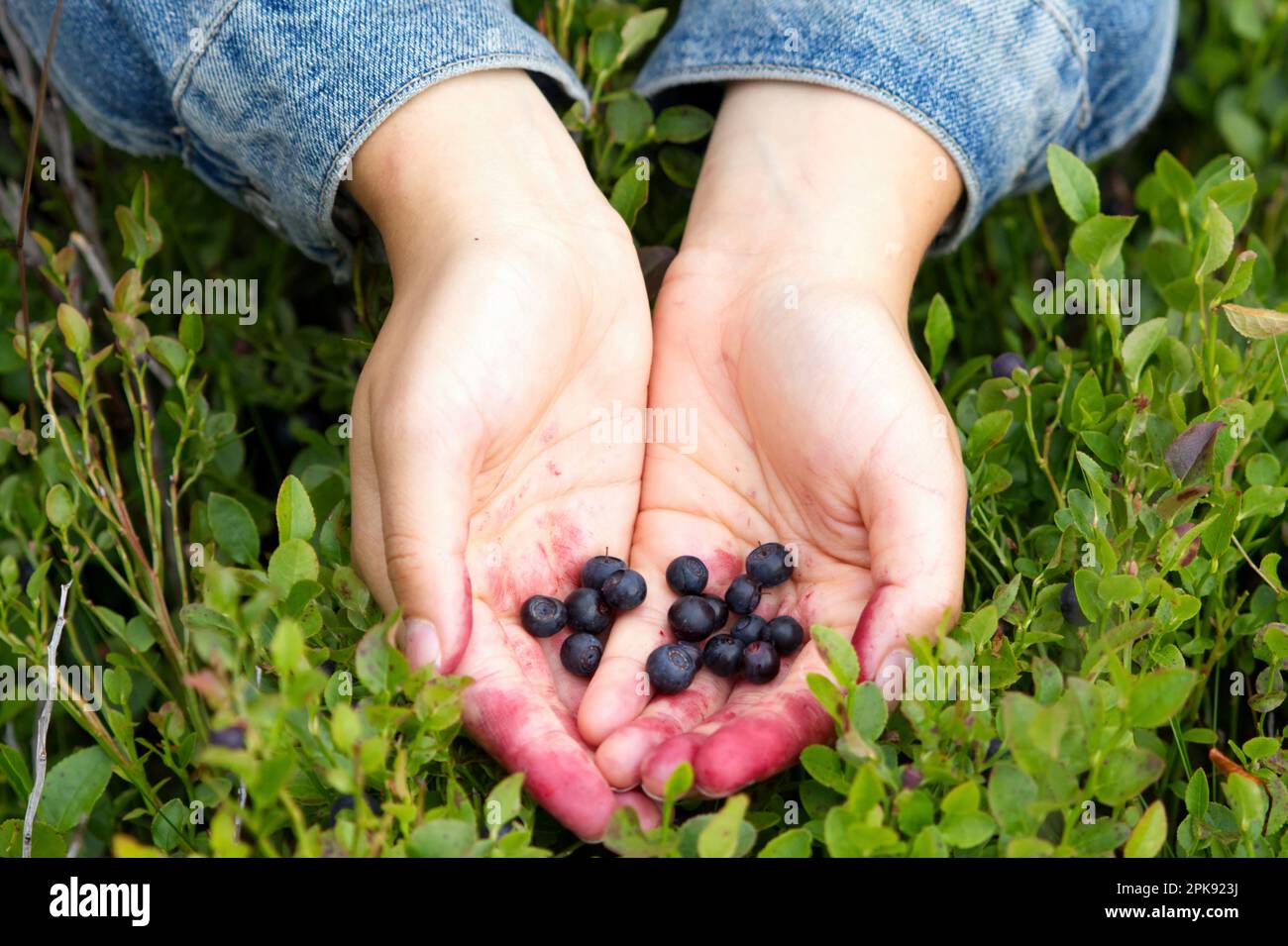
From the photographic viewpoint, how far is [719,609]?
1.65 m

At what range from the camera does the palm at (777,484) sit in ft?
4.62

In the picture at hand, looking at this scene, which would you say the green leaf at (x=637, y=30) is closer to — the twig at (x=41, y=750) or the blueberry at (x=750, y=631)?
the blueberry at (x=750, y=631)

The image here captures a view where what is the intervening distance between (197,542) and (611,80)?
1.14 m

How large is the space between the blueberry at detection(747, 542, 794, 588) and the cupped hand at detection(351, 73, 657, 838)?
Result: 0.68ft

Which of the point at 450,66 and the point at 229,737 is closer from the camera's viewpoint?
the point at 229,737

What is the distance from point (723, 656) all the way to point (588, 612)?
187mm

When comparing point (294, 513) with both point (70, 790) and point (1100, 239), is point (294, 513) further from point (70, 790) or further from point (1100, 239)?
point (1100, 239)

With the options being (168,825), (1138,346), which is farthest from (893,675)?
(168,825)

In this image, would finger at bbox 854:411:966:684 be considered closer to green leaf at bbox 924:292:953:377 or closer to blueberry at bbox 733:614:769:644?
blueberry at bbox 733:614:769:644

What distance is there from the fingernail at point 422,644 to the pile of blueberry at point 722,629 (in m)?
A: 0.30

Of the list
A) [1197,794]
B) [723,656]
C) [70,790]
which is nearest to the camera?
[1197,794]

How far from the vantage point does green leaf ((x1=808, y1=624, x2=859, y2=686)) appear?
1.24 metres

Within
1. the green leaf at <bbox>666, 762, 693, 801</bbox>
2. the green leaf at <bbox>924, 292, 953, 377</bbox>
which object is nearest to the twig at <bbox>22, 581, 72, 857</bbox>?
the green leaf at <bbox>666, 762, 693, 801</bbox>

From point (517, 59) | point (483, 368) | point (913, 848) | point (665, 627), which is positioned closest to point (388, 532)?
A: point (483, 368)
